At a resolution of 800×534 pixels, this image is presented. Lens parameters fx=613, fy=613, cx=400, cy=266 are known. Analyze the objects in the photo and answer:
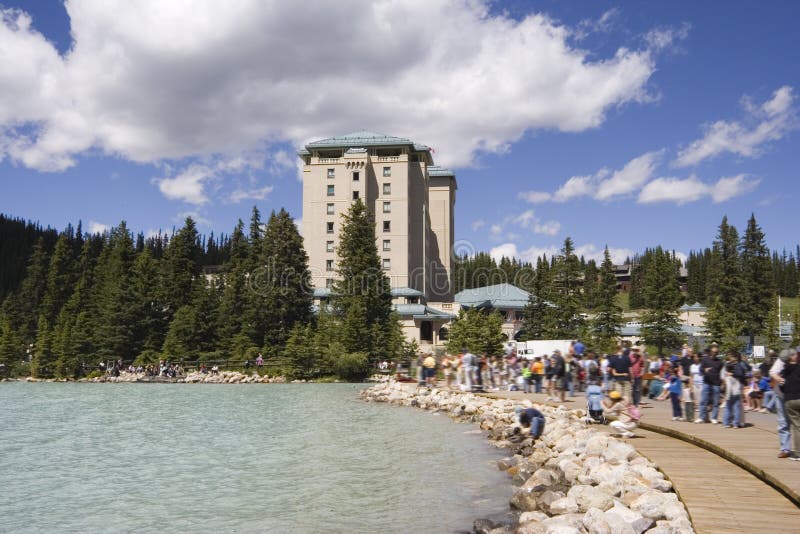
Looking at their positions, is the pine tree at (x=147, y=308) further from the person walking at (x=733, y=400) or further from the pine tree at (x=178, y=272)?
the person walking at (x=733, y=400)

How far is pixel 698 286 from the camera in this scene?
15375cm

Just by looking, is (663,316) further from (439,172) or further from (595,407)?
(595,407)

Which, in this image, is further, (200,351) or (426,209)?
(426,209)

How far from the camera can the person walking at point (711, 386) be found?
17984 millimetres

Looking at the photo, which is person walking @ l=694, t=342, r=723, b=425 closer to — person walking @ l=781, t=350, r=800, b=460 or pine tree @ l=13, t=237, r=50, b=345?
person walking @ l=781, t=350, r=800, b=460

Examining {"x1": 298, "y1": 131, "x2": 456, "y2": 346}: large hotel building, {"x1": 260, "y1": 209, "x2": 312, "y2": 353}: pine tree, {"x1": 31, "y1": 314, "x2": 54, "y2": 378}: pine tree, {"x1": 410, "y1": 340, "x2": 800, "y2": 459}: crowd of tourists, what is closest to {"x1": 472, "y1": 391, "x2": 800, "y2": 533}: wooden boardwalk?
{"x1": 410, "y1": 340, "x2": 800, "y2": 459}: crowd of tourists

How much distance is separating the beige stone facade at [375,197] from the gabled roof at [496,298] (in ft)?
41.2

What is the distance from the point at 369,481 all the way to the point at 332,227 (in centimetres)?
7084

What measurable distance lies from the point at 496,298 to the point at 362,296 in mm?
44113

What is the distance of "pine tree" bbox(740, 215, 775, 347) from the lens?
88438 millimetres

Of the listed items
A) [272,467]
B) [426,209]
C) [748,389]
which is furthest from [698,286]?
[272,467]

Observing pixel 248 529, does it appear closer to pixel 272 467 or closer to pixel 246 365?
pixel 272 467

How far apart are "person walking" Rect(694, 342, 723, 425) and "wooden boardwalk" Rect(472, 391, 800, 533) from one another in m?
0.71

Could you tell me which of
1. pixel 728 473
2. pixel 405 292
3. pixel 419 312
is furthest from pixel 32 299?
pixel 728 473
